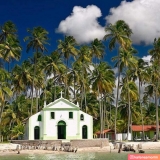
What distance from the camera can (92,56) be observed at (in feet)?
248

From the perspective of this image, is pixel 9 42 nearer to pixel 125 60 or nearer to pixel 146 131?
pixel 125 60

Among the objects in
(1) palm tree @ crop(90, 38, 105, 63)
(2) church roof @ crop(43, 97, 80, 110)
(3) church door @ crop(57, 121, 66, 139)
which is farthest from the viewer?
(1) palm tree @ crop(90, 38, 105, 63)

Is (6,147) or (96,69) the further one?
(96,69)

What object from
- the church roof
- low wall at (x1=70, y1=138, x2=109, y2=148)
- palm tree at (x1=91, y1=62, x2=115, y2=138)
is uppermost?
palm tree at (x1=91, y1=62, x2=115, y2=138)

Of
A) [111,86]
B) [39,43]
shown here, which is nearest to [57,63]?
[39,43]

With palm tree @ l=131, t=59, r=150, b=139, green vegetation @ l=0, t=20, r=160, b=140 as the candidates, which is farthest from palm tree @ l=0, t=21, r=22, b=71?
palm tree @ l=131, t=59, r=150, b=139

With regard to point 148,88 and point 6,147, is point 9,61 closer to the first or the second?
point 6,147

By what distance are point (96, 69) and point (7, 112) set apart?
20.6 m

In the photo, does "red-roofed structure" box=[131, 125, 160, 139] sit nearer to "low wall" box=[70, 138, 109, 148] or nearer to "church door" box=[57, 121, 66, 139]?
"church door" box=[57, 121, 66, 139]

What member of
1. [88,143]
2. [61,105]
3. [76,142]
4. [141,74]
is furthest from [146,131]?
[76,142]

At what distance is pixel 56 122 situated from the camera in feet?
199

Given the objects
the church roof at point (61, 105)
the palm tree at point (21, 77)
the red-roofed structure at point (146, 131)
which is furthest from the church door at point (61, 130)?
the red-roofed structure at point (146, 131)

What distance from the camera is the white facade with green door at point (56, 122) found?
198 feet

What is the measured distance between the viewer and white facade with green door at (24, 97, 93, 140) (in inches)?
2371
